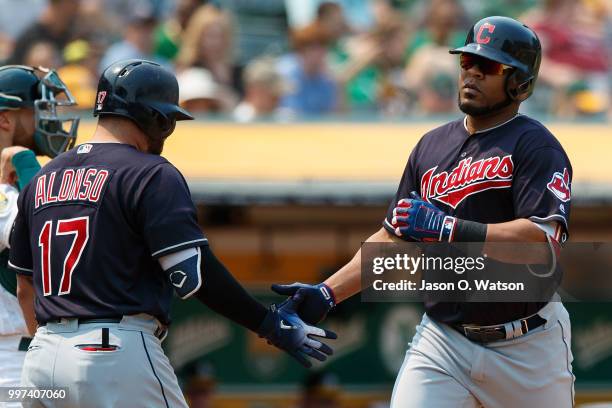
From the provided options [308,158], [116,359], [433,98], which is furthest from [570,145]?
[116,359]

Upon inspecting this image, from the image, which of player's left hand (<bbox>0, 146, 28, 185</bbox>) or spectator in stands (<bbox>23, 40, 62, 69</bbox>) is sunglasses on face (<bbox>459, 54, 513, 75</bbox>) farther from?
spectator in stands (<bbox>23, 40, 62, 69</bbox>)

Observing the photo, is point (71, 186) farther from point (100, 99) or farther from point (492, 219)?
point (492, 219)

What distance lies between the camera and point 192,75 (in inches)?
343

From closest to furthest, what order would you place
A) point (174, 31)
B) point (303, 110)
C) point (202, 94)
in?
1. point (202, 94)
2. point (303, 110)
3. point (174, 31)

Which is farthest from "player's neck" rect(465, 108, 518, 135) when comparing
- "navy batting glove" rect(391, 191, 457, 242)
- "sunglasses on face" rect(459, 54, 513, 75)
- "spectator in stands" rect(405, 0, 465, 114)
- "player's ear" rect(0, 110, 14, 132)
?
"spectator in stands" rect(405, 0, 465, 114)

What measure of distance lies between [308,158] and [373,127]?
69 cm

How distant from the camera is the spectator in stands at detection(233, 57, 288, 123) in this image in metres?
8.64

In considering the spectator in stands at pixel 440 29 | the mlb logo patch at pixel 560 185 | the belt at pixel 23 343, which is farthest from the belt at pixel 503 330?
the spectator in stands at pixel 440 29

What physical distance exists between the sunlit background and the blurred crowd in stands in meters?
0.01

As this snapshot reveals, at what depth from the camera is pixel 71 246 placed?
3934 millimetres

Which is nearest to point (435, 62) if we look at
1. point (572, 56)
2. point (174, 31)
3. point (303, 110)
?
point (303, 110)

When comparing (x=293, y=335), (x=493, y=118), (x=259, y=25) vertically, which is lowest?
(x=293, y=335)

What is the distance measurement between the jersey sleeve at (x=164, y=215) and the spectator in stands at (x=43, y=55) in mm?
5019

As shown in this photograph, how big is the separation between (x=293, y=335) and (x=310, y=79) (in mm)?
4812
